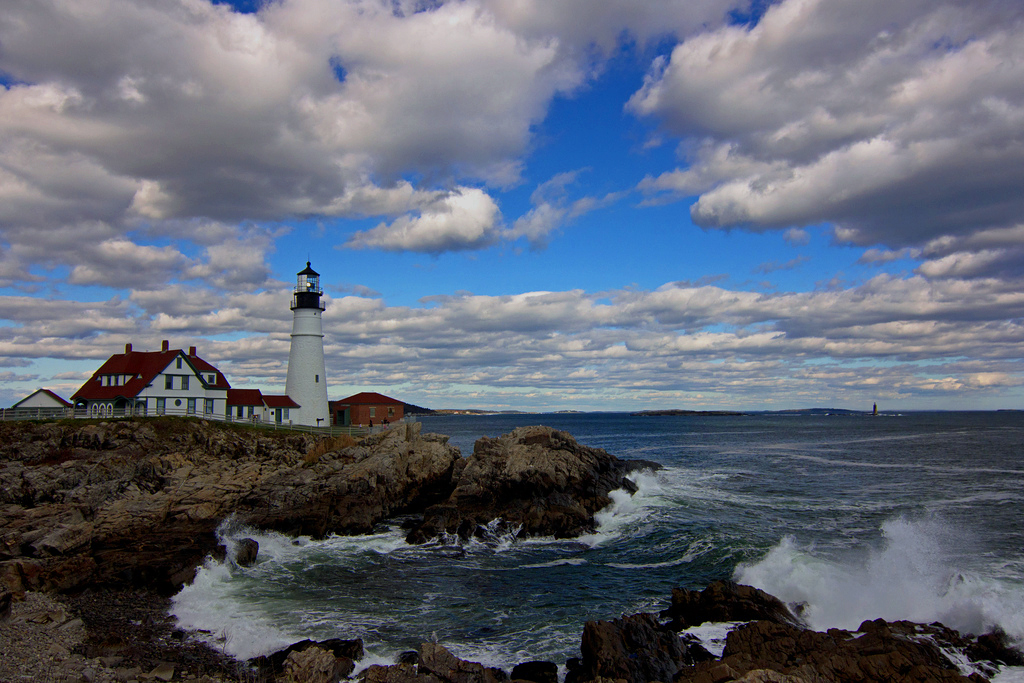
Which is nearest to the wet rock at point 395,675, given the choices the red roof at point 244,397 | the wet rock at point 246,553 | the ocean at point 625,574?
the ocean at point 625,574

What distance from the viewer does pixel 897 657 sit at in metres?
9.98

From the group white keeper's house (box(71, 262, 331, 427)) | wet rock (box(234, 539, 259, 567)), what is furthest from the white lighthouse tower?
wet rock (box(234, 539, 259, 567))

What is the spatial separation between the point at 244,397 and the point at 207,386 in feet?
9.89

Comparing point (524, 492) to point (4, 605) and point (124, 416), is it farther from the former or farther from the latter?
point (124, 416)

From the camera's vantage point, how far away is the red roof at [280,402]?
140 feet

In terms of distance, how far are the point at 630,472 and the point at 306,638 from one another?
2500 centimetres

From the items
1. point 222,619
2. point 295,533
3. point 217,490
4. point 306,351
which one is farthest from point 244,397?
point 222,619

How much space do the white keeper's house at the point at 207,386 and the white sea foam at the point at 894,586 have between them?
112 ft

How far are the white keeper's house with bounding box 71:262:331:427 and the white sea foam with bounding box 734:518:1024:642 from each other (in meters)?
34.2

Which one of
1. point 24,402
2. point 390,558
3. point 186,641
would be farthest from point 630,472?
point 24,402

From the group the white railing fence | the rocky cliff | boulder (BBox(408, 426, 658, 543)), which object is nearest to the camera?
the rocky cliff

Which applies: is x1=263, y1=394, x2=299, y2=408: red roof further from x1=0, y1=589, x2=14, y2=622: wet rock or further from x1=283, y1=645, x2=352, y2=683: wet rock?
x1=283, y1=645, x2=352, y2=683: wet rock

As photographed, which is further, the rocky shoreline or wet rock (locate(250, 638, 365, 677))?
wet rock (locate(250, 638, 365, 677))

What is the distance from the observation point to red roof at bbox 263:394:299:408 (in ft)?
140
